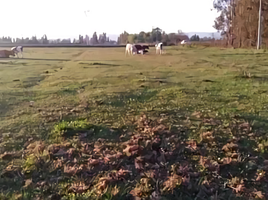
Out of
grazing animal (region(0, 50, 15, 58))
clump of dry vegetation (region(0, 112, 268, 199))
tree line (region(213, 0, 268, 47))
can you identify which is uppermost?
tree line (region(213, 0, 268, 47))

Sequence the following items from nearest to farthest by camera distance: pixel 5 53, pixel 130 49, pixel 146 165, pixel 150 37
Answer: pixel 146 165
pixel 150 37
pixel 130 49
pixel 5 53

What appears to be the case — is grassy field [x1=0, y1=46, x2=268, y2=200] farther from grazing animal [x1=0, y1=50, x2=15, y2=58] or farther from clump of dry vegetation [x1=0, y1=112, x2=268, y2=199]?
grazing animal [x1=0, y1=50, x2=15, y2=58]

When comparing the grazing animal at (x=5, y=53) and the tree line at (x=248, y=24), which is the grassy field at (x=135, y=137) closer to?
the grazing animal at (x=5, y=53)

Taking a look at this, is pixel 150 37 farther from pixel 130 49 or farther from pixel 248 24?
pixel 248 24

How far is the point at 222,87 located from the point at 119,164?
398 centimetres

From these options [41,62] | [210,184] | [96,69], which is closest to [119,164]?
[210,184]

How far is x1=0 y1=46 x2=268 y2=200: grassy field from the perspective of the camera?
3195 millimetres

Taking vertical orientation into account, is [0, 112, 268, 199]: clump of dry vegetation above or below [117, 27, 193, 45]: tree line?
below

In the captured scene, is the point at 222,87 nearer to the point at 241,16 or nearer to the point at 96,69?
the point at 96,69

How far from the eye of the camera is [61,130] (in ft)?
14.4

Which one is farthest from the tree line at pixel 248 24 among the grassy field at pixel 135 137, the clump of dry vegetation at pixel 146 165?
the clump of dry vegetation at pixel 146 165

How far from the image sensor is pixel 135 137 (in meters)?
4.18

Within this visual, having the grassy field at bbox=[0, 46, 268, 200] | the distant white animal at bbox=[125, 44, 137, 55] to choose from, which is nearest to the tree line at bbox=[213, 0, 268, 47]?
the distant white animal at bbox=[125, 44, 137, 55]

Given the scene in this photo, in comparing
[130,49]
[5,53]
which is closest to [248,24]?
[130,49]
